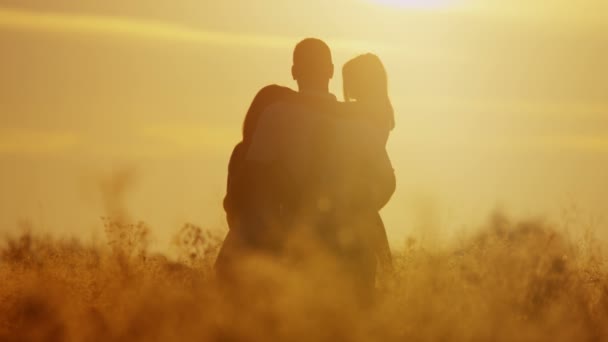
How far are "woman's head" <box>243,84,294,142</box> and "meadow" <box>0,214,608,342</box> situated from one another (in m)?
0.72

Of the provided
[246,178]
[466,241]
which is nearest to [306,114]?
[246,178]

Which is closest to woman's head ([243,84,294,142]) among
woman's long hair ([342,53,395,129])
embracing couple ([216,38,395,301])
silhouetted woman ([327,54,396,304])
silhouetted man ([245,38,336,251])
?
embracing couple ([216,38,395,301])

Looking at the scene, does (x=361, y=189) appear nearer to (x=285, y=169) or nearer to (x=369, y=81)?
(x=285, y=169)

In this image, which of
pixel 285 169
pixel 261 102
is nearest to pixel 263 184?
pixel 285 169

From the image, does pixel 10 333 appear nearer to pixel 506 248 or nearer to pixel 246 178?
pixel 246 178

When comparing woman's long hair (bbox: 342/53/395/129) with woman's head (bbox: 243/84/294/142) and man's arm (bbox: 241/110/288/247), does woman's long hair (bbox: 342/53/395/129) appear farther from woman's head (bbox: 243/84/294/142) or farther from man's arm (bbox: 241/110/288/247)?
man's arm (bbox: 241/110/288/247)

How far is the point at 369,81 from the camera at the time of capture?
30.6ft

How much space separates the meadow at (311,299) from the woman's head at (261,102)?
72 centimetres

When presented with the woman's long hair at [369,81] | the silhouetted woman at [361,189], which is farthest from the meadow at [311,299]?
the woman's long hair at [369,81]

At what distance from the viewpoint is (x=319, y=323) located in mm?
7184

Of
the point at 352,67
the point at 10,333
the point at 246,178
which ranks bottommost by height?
the point at 10,333

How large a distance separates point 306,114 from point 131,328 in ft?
6.43

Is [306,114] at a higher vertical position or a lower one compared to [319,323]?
higher

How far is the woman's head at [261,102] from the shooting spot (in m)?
8.87
